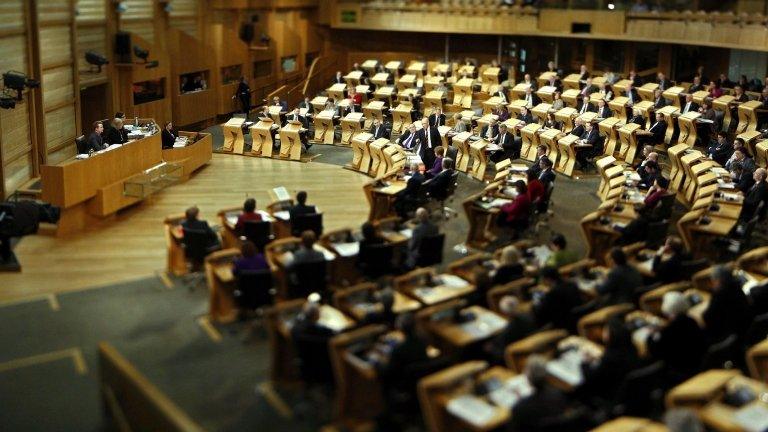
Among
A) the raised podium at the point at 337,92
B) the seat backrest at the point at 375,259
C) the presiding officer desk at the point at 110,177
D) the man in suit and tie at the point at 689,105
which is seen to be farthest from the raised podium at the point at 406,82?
the seat backrest at the point at 375,259

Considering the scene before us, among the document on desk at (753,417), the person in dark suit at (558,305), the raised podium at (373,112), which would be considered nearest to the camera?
the document on desk at (753,417)

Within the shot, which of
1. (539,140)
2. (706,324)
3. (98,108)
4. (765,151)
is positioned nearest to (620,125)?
(539,140)

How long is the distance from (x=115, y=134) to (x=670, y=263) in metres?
10.8

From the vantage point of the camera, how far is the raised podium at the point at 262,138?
793 inches

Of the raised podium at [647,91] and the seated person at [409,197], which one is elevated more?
the raised podium at [647,91]

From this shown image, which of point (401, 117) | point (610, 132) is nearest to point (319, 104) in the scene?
point (401, 117)

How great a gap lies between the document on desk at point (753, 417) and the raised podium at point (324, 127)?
14.9m

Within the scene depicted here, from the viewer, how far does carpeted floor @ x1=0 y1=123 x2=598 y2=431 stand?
847cm

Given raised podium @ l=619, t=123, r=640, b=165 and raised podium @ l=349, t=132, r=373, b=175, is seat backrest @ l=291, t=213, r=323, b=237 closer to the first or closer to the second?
raised podium @ l=349, t=132, r=373, b=175

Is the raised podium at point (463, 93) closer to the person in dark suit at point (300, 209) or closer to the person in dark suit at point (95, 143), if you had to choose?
the person in dark suit at point (95, 143)

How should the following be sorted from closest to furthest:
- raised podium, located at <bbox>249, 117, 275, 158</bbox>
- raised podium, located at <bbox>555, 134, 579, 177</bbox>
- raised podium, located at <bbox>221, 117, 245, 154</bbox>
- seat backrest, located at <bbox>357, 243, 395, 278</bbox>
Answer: seat backrest, located at <bbox>357, 243, 395, 278</bbox> < raised podium, located at <bbox>555, 134, 579, 177</bbox> < raised podium, located at <bbox>249, 117, 275, 158</bbox> < raised podium, located at <bbox>221, 117, 245, 154</bbox>

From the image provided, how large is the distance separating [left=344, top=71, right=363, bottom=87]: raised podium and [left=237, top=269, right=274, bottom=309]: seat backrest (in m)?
15.6

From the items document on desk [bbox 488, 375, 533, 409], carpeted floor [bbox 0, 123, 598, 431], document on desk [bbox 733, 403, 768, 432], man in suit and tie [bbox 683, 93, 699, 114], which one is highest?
man in suit and tie [bbox 683, 93, 699, 114]

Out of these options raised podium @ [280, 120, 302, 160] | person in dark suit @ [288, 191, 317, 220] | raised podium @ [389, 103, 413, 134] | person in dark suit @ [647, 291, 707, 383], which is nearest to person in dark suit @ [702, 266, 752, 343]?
person in dark suit @ [647, 291, 707, 383]
